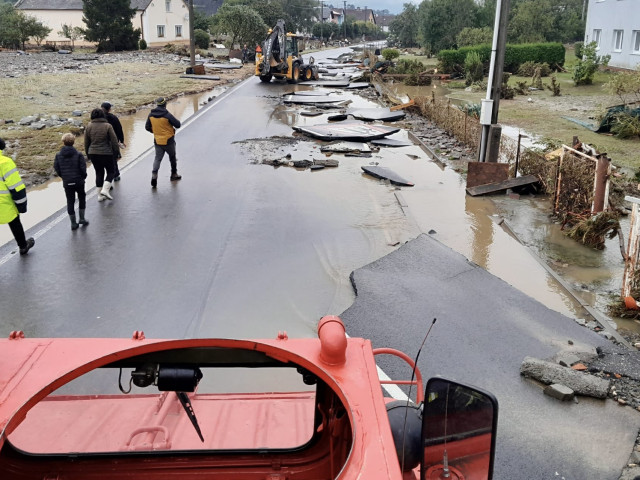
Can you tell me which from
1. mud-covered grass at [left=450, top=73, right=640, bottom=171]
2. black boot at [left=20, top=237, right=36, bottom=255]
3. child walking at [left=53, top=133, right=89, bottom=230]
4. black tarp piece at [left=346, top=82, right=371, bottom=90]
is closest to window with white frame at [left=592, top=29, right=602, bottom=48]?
mud-covered grass at [left=450, top=73, right=640, bottom=171]

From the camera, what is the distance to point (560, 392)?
18.5 ft

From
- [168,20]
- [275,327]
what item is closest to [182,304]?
[275,327]

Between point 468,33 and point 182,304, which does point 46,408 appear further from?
point 468,33

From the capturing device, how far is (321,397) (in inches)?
130

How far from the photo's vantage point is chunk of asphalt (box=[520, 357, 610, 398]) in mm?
5707

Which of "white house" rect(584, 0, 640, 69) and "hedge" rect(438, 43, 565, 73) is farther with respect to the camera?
"hedge" rect(438, 43, 565, 73)

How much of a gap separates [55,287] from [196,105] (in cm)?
2009

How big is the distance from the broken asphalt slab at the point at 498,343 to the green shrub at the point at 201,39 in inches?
2300

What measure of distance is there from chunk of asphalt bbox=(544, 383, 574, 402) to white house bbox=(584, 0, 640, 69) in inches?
1152

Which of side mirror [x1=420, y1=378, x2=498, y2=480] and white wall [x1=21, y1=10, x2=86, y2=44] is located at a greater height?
white wall [x1=21, y1=10, x2=86, y2=44]

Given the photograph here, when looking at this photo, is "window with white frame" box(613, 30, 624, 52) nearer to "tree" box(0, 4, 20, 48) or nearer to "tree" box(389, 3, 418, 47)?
"tree" box(0, 4, 20, 48)

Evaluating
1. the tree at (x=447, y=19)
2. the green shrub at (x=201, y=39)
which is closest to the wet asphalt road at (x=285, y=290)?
the tree at (x=447, y=19)

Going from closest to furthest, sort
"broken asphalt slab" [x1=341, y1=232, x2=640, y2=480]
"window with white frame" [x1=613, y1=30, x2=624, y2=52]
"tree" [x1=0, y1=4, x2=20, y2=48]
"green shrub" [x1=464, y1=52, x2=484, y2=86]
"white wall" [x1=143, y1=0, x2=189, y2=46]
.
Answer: "broken asphalt slab" [x1=341, y1=232, x2=640, y2=480] < "window with white frame" [x1=613, y1=30, x2=624, y2=52] < "green shrub" [x1=464, y1=52, x2=484, y2=86] < "tree" [x1=0, y1=4, x2=20, y2=48] < "white wall" [x1=143, y1=0, x2=189, y2=46]

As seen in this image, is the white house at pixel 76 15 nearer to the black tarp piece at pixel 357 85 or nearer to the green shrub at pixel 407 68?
the green shrub at pixel 407 68
